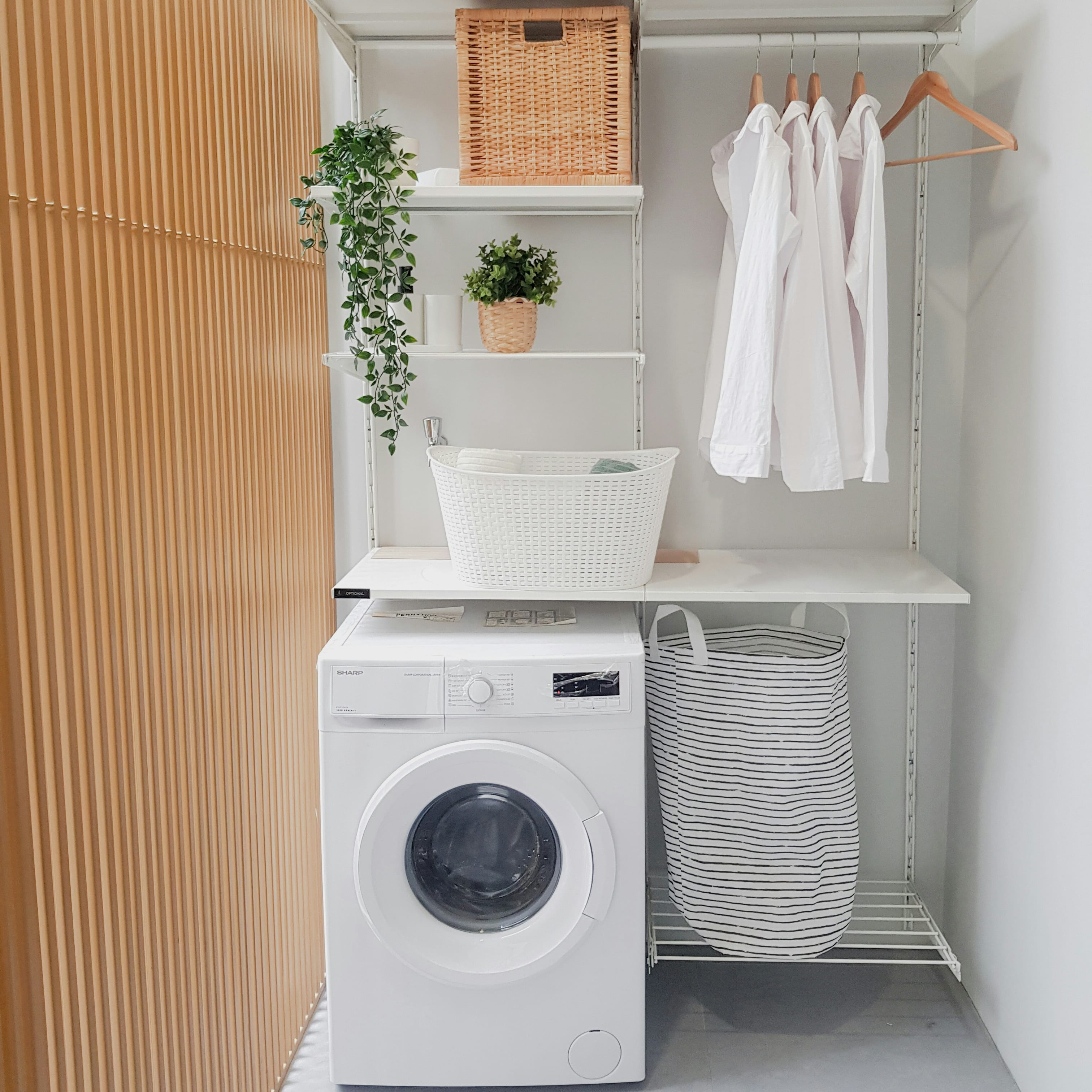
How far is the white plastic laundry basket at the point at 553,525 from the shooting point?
2.03 metres

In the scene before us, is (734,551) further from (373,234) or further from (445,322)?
(373,234)

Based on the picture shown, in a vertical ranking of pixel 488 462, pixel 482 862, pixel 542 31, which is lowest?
pixel 482 862

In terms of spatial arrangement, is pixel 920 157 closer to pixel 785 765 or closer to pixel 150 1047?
pixel 785 765

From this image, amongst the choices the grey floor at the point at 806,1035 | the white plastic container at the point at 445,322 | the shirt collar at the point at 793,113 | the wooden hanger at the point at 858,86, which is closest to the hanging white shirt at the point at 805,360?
the shirt collar at the point at 793,113

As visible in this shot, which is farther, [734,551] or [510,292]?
[734,551]

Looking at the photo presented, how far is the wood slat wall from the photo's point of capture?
125cm

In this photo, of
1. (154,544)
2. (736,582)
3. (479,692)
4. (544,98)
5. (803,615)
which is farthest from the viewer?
(803,615)

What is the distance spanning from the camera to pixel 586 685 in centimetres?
197

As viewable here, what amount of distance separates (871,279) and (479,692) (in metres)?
1.10

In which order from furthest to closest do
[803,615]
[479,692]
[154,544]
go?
1. [803,615]
2. [479,692]
3. [154,544]

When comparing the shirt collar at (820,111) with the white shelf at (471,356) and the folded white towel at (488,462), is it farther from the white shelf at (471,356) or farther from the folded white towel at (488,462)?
the folded white towel at (488,462)

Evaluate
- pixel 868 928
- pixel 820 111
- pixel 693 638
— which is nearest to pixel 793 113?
pixel 820 111

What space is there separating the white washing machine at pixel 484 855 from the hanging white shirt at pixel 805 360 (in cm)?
50

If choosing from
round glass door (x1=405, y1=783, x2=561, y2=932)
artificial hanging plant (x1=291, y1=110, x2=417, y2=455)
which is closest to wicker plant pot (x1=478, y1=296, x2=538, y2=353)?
artificial hanging plant (x1=291, y1=110, x2=417, y2=455)
